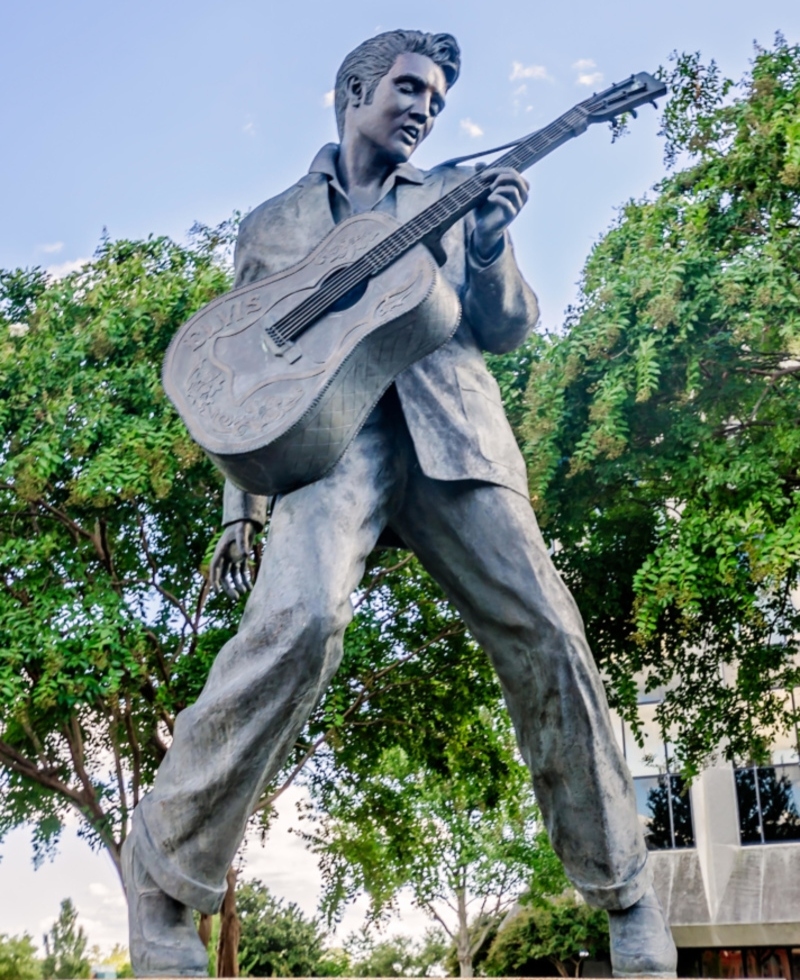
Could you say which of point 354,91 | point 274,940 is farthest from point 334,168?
point 274,940

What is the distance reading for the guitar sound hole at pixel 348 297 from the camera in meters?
3.24

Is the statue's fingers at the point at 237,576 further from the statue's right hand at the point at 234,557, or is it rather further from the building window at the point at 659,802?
the building window at the point at 659,802

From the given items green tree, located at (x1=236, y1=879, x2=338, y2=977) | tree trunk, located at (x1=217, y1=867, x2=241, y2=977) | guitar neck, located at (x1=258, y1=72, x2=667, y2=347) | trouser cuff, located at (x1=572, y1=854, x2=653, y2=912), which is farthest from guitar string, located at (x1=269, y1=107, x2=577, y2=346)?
green tree, located at (x1=236, y1=879, x2=338, y2=977)

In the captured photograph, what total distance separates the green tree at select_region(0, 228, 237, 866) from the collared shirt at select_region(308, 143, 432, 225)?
835cm

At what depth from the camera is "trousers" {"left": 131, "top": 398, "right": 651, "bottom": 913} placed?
9.61ft

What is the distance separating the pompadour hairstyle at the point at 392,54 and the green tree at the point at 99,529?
8.46m

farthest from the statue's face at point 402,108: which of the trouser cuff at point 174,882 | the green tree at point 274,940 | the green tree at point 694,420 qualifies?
the green tree at point 274,940

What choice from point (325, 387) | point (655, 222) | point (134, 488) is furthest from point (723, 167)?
point (325, 387)

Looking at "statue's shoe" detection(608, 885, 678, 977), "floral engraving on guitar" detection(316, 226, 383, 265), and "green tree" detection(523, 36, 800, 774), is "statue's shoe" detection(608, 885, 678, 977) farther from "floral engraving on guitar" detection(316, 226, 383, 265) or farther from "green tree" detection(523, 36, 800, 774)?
"green tree" detection(523, 36, 800, 774)

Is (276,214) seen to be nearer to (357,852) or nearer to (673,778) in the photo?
(357,852)

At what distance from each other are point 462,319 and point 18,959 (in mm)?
17898

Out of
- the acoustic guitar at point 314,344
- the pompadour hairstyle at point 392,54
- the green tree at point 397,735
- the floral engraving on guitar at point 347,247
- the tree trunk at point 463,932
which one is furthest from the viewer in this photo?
the tree trunk at point 463,932

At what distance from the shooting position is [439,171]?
3.66 metres

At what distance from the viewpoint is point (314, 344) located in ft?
10.4
